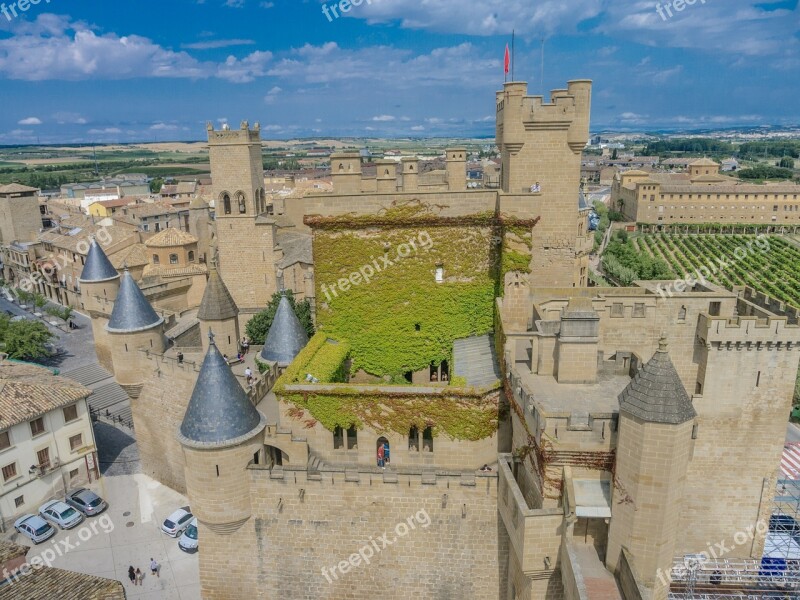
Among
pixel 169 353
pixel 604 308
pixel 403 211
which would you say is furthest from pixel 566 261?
pixel 169 353

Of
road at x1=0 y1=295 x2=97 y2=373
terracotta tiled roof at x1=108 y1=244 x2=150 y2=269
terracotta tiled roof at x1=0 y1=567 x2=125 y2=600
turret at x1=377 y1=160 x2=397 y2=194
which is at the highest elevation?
turret at x1=377 y1=160 x2=397 y2=194

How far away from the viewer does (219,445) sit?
55.3 feet

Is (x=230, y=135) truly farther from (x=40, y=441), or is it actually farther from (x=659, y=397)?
(x=659, y=397)

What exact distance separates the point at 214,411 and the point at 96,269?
23263 mm

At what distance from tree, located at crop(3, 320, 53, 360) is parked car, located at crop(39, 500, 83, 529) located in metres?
22.0

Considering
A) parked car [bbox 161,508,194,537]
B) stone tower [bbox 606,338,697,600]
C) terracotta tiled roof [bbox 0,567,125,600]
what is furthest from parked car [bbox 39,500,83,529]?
stone tower [bbox 606,338,697,600]

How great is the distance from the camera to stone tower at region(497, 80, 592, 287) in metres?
23.6

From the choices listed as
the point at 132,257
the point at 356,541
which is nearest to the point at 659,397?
the point at 356,541

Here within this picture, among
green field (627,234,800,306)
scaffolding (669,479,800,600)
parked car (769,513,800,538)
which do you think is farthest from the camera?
green field (627,234,800,306)

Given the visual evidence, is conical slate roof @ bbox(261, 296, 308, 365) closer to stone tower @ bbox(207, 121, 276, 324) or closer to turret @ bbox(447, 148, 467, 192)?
turret @ bbox(447, 148, 467, 192)

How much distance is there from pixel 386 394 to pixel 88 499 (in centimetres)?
1747

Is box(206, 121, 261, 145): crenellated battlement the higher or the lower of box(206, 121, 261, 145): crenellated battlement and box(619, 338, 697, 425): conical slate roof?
the higher

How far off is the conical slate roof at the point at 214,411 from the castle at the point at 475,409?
63 mm

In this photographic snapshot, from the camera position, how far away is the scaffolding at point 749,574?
16.7m
